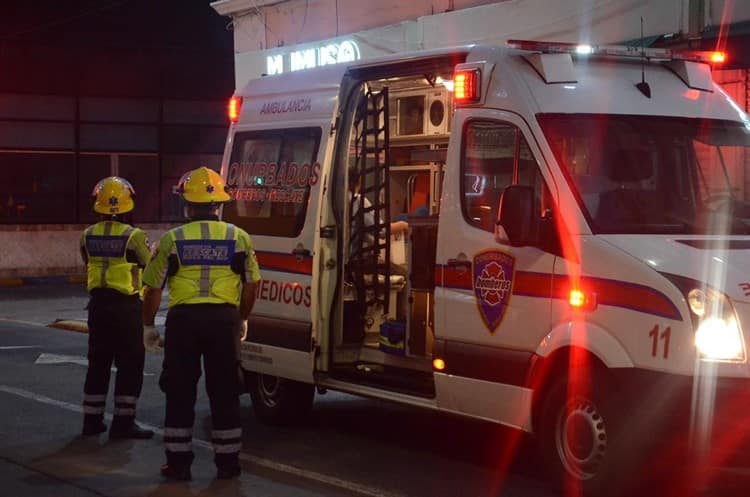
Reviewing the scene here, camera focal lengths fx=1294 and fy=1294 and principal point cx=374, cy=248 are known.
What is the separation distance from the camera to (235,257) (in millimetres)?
7984

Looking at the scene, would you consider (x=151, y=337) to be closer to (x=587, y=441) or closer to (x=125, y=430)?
(x=125, y=430)

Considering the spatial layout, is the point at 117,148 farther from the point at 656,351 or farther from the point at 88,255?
the point at 656,351

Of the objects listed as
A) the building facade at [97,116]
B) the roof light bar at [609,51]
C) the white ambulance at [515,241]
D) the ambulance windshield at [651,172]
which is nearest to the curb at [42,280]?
the building facade at [97,116]

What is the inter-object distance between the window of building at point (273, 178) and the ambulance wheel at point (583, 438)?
2.81 meters

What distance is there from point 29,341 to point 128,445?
7.57 metres

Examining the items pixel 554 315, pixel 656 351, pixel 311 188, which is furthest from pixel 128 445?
pixel 656 351

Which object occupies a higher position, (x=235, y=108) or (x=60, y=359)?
(x=235, y=108)

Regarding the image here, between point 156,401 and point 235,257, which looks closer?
point 235,257

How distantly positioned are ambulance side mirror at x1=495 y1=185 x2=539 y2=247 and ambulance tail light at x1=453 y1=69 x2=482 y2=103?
899 millimetres

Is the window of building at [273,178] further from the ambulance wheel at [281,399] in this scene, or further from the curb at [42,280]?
the curb at [42,280]

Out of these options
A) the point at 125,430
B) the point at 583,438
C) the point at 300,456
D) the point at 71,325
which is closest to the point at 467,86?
the point at 583,438

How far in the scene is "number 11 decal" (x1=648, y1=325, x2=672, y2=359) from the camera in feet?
21.6

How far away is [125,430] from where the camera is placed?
9242 mm

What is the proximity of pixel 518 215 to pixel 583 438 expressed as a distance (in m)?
1.27
